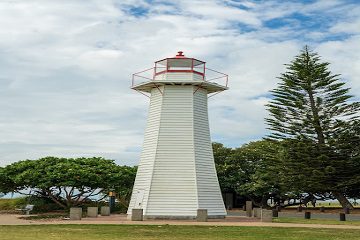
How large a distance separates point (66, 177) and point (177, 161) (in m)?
6.78

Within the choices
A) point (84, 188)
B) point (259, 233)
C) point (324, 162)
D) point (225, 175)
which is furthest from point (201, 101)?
point (225, 175)

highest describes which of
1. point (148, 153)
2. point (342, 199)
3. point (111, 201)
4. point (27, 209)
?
point (148, 153)

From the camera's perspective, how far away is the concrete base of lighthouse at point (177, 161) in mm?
24281

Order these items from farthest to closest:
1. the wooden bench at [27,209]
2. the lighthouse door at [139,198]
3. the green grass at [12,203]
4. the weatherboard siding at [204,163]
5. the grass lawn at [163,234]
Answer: the green grass at [12,203] → the wooden bench at [27,209] → the lighthouse door at [139,198] → the weatherboard siding at [204,163] → the grass lawn at [163,234]

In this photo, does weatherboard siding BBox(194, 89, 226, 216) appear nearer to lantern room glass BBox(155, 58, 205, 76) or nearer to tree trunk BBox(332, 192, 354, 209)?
lantern room glass BBox(155, 58, 205, 76)

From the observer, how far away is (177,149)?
2489cm

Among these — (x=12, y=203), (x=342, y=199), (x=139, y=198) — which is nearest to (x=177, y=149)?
(x=139, y=198)

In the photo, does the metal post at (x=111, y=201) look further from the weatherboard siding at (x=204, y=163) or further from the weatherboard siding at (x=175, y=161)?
the weatherboard siding at (x=204, y=163)

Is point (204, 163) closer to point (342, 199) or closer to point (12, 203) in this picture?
point (12, 203)

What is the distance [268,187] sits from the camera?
39.9 meters

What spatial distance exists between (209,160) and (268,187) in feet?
50.7

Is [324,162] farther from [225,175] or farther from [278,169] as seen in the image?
[225,175]

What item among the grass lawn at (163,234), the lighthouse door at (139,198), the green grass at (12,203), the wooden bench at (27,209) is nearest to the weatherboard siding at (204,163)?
the lighthouse door at (139,198)

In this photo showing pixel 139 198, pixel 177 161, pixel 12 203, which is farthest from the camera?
pixel 12 203
